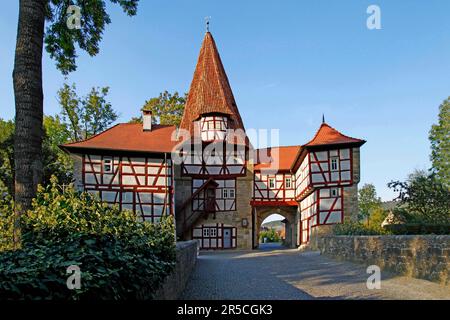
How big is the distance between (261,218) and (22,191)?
73.3 ft

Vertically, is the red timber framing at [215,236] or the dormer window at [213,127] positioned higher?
the dormer window at [213,127]

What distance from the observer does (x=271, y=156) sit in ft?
94.5

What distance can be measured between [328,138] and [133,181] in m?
11.8

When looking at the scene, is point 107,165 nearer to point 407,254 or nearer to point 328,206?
point 328,206

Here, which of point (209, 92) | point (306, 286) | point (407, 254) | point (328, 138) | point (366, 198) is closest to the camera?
point (306, 286)

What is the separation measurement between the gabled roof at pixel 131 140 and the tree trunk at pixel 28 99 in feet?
55.3

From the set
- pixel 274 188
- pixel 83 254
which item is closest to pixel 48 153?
pixel 274 188

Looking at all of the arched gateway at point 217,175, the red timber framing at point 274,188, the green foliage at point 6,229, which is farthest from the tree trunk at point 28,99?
the red timber framing at point 274,188

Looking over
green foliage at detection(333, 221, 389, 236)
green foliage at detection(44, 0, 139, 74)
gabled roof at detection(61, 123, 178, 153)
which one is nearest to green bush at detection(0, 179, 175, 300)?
green foliage at detection(44, 0, 139, 74)

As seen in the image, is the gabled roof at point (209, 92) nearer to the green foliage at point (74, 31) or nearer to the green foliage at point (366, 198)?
the green foliage at point (74, 31)

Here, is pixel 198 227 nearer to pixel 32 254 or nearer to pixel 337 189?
pixel 337 189

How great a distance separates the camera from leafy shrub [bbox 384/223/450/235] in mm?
11109

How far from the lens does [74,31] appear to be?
27.7 ft

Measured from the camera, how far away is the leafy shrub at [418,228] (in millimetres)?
11109
